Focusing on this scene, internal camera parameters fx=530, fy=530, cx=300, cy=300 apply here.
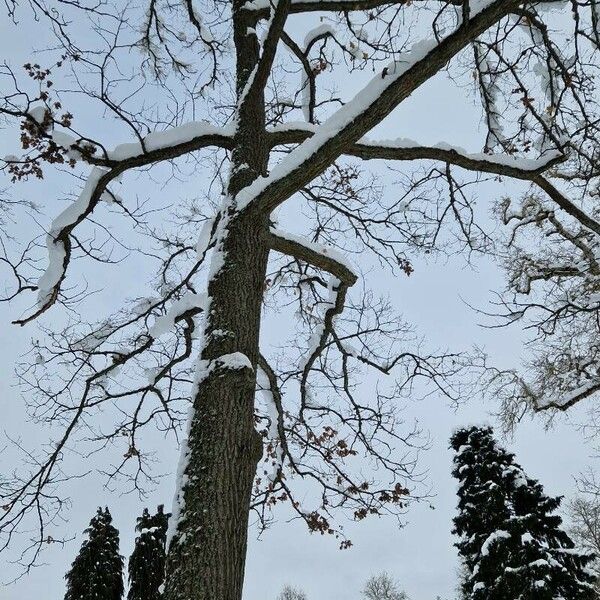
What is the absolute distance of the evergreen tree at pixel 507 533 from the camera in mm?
11133

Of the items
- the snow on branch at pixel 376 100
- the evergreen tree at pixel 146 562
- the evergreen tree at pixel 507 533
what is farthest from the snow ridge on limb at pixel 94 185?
the evergreen tree at pixel 146 562

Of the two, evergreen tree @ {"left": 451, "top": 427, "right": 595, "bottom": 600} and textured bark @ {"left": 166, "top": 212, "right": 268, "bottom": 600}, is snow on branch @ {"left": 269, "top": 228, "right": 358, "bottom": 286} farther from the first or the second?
evergreen tree @ {"left": 451, "top": 427, "right": 595, "bottom": 600}

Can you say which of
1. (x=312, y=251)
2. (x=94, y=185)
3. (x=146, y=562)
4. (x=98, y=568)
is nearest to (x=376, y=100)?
(x=312, y=251)

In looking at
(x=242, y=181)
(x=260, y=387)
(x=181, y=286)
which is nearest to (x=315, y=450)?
(x=260, y=387)

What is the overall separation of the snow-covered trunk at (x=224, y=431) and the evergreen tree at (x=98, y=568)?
682 inches

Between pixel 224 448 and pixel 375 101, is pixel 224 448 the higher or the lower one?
the lower one

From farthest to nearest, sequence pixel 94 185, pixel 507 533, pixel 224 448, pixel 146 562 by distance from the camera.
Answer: pixel 146 562
pixel 507 533
pixel 94 185
pixel 224 448

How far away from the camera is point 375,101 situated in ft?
10.6

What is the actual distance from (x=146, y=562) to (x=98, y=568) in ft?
6.81

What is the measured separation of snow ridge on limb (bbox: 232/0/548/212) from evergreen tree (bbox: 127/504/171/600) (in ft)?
56.6

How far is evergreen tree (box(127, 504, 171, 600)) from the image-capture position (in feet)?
58.2

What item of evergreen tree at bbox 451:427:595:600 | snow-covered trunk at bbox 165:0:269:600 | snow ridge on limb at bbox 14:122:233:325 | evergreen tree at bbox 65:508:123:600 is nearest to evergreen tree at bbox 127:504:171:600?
evergreen tree at bbox 65:508:123:600

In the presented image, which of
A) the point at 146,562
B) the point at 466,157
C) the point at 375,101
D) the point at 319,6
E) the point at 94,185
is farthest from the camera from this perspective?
the point at 146,562

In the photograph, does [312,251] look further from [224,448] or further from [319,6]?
[319,6]
